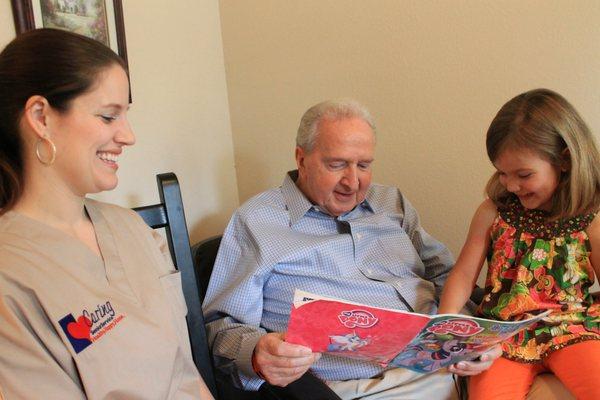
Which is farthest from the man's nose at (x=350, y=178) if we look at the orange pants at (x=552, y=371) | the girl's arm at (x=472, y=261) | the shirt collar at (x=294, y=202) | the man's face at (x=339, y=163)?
the orange pants at (x=552, y=371)

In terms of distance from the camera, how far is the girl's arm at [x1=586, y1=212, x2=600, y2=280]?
1.11 meters

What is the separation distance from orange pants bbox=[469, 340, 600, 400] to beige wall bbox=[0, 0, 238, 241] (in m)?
1.08

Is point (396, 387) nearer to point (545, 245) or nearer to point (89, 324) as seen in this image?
point (545, 245)

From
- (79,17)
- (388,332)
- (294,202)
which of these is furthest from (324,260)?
(79,17)

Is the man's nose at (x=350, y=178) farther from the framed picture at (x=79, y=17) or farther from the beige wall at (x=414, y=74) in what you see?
the framed picture at (x=79, y=17)

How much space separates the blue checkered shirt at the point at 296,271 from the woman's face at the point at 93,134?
1.61 ft

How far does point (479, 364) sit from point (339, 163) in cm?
62

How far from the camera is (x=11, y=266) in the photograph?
0.74 meters

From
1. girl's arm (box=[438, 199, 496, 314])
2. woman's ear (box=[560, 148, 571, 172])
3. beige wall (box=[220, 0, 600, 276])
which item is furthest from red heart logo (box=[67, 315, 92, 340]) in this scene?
beige wall (box=[220, 0, 600, 276])

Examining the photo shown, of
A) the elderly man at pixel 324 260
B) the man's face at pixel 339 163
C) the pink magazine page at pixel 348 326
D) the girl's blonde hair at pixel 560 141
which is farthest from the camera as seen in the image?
the man's face at pixel 339 163

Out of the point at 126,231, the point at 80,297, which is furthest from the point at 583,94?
the point at 80,297

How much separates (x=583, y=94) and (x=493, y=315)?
2.51 feet

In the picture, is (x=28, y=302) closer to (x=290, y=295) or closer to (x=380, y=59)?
(x=290, y=295)

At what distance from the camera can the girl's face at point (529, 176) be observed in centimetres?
108
